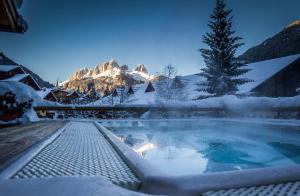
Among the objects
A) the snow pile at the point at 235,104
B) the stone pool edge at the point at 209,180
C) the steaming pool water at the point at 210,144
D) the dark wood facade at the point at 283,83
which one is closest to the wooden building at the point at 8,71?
the snow pile at the point at 235,104

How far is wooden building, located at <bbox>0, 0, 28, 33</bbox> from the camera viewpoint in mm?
3803

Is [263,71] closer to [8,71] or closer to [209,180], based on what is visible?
[209,180]

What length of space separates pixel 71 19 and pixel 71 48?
54.5ft

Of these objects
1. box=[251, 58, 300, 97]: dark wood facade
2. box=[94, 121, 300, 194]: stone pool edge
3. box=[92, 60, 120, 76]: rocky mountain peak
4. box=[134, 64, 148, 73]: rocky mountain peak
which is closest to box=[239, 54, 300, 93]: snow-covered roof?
box=[251, 58, 300, 97]: dark wood facade

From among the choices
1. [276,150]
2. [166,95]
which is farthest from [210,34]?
[276,150]

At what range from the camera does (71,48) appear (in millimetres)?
37094

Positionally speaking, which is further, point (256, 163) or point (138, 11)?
point (138, 11)

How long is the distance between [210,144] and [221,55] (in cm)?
1404

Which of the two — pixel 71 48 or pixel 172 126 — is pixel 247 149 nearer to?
pixel 172 126

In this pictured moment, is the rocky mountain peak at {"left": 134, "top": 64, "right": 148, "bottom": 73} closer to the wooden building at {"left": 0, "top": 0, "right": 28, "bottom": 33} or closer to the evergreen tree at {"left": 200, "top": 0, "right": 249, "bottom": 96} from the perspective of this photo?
the evergreen tree at {"left": 200, "top": 0, "right": 249, "bottom": 96}

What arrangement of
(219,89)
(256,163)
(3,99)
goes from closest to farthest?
(256,163) → (3,99) → (219,89)

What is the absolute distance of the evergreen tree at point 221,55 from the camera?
58.6 ft

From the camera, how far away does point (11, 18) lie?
4168mm

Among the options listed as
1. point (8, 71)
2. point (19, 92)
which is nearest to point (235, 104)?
point (19, 92)
